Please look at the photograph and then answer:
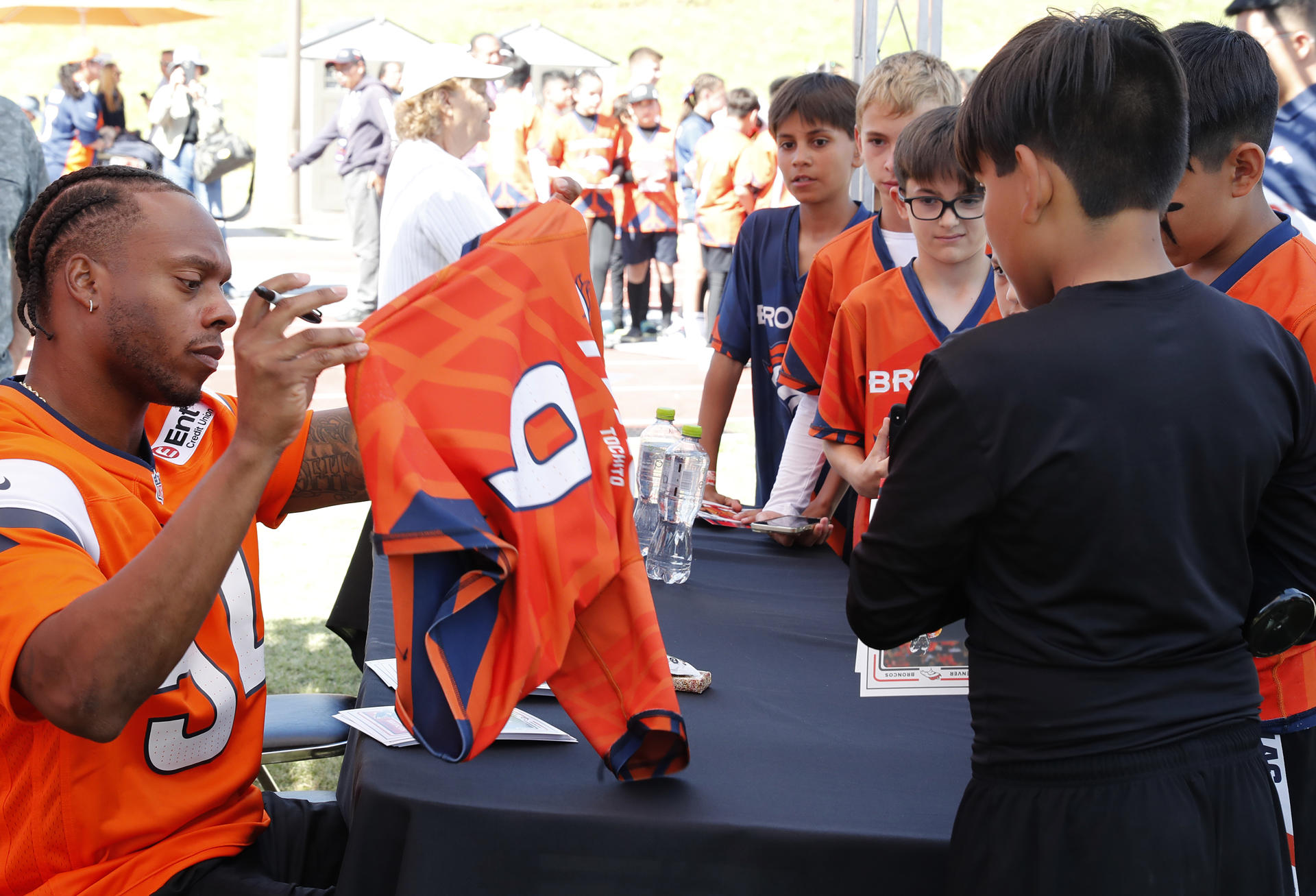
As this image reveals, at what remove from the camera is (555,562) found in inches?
61.2

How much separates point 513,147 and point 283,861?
10.8 m

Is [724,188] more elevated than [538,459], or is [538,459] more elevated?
[724,188]

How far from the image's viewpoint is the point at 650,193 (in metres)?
11.1

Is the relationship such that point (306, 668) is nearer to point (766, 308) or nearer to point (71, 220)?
point (766, 308)

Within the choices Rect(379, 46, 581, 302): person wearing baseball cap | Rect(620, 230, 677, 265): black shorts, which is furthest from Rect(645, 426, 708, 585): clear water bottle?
Rect(620, 230, 677, 265): black shorts

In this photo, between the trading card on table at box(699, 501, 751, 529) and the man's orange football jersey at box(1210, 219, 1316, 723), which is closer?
the man's orange football jersey at box(1210, 219, 1316, 723)

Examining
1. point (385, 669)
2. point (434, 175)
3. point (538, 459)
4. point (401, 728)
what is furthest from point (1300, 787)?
point (434, 175)

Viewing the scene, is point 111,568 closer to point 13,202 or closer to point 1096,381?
point 1096,381

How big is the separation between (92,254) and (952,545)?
4.33ft

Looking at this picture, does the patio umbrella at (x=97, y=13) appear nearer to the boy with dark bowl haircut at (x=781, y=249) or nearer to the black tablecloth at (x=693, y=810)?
the boy with dark bowl haircut at (x=781, y=249)

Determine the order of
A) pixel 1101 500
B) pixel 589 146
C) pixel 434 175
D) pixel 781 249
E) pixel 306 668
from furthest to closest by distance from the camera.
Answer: pixel 589 146, pixel 306 668, pixel 434 175, pixel 781 249, pixel 1101 500

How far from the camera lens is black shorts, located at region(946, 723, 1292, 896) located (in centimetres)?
125

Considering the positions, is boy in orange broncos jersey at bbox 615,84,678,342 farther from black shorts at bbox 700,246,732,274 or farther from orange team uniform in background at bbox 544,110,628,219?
black shorts at bbox 700,246,732,274

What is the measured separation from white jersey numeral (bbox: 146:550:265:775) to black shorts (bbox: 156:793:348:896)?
0.53 feet
